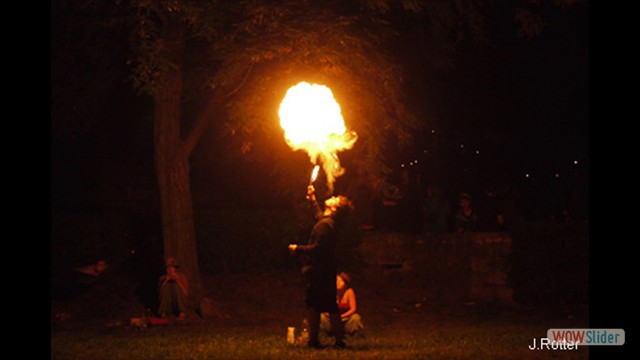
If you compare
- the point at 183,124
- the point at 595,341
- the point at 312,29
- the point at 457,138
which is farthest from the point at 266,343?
the point at 457,138

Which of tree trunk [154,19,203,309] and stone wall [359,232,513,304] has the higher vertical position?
tree trunk [154,19,203,309]

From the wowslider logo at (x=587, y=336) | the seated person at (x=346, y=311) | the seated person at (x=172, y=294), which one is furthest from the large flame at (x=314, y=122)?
the seated person at (x=172, y=294)

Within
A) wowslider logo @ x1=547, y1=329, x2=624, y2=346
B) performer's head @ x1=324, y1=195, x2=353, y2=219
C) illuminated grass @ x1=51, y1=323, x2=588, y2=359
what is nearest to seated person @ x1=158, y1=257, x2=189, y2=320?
illuminated grass @ x1=51, y1=323, x2=588, y2=359

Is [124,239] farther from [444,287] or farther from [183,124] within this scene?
[444,287]

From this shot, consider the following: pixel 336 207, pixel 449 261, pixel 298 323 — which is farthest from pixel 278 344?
pixel 449 261

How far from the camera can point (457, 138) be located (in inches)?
997

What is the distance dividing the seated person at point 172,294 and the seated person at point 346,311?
14.3 ft

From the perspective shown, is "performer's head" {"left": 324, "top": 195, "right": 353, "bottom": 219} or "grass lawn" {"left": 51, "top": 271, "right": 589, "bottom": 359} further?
"performer's head" {"left": 324, "top": 195, "right": 353, "bottom": 219}

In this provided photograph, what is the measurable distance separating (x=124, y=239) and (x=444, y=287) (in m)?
6.99

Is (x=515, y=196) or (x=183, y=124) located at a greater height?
(x=183, y=124)

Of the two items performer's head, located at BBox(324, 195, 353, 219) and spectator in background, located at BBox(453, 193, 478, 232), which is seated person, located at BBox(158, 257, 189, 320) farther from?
spectator in background, located at BBox(453, 193, 478, 232)

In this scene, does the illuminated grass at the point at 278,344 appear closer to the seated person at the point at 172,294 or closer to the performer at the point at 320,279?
the performer at the point at 320,279

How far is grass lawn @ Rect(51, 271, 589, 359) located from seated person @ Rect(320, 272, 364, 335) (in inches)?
9.9

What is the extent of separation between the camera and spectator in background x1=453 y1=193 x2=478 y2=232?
21391mm
